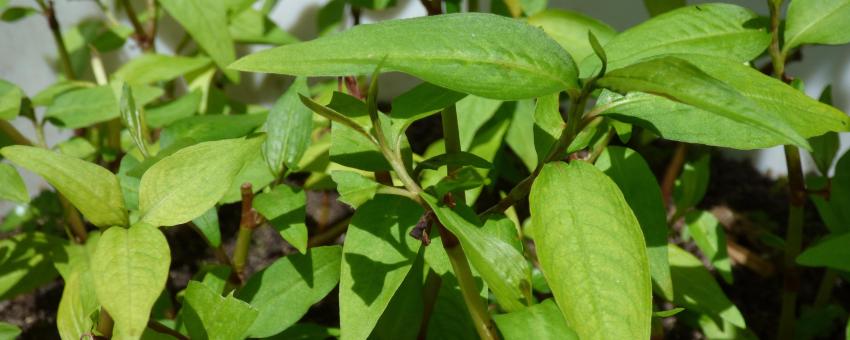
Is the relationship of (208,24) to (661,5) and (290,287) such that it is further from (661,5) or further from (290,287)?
(661,5)

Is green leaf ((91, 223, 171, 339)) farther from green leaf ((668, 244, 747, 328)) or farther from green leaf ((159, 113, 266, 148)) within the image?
green leaf ((668, 244, 747, 328))

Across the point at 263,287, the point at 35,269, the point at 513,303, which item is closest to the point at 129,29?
the point at 35,269

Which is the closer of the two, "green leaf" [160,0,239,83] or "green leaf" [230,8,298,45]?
"green leaf" [160,0,239,83]

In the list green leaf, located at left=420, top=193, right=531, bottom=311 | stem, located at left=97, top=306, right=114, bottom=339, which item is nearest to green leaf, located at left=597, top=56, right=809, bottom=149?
green leaf, located at left=420, top=193, right=531, bottom=311

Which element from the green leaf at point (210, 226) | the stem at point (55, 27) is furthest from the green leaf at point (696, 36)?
the stem at point (55, 27)

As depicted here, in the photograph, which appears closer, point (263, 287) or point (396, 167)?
point (396, 167)

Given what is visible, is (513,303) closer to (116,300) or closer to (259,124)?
(116,300)

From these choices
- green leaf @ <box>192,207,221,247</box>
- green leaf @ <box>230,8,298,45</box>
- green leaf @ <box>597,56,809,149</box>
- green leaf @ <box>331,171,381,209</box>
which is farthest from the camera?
green leaf @ <box>230,8,298,45</box>
